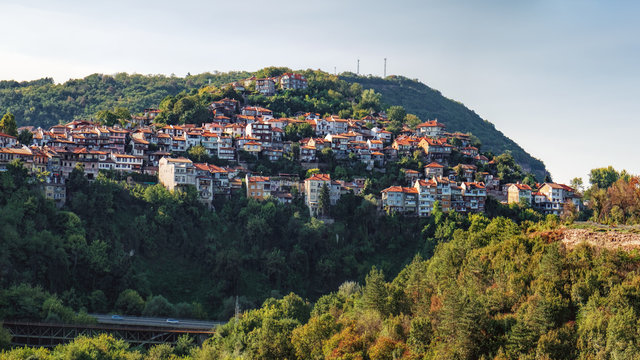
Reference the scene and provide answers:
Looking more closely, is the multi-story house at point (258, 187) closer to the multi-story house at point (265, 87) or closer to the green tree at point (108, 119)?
the green tree at point (108, 119)

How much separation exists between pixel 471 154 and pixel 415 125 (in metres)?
15.0

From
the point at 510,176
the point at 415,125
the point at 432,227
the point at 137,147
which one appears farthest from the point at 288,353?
the point at 415,125

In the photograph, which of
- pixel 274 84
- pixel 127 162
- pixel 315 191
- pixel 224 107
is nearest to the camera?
pixel 127 162

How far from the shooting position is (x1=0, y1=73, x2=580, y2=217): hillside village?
7044 centimetres

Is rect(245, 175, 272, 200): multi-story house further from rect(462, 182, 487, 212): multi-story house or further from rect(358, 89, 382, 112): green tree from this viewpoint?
rect(358, 89, 382, 112): green tree

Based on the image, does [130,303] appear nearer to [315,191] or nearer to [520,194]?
[315,191]

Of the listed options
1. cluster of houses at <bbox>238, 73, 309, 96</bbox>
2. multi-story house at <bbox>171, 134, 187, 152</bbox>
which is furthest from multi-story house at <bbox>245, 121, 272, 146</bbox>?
cluster of houses at <bbox>238, 73, 309, 96</bbox>

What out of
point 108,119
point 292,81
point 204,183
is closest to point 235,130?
point 204,183

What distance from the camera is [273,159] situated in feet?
269

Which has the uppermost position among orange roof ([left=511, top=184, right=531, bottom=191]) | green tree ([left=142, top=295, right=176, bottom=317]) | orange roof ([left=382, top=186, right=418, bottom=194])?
orange roof ([left=511, top=184, right=531, bottom=191])

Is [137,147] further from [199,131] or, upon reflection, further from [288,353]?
[288,353]

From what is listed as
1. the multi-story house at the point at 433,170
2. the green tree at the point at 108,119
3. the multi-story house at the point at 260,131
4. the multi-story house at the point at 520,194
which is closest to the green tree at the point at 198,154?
the multi-story house at the point at 260,131

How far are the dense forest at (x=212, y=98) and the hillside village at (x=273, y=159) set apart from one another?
7361 millimetres

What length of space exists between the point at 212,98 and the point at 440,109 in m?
79.7
